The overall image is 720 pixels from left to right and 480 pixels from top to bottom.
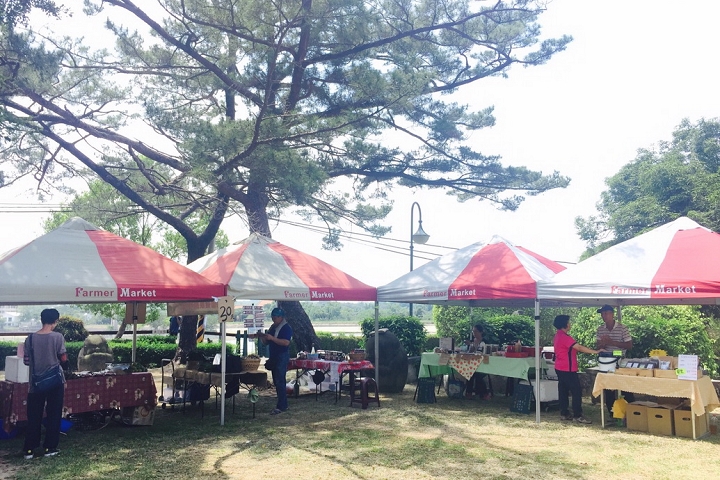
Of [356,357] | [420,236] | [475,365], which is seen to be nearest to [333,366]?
[356,357]

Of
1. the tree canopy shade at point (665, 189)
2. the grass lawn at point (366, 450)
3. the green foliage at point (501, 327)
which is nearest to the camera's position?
the grass lawn at point (366, 450)

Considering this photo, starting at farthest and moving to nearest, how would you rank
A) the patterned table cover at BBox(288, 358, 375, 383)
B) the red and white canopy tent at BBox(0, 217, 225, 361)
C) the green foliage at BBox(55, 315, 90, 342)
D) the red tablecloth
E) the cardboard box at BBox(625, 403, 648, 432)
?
the green foliage at BBox(55, 315, 90, 342) → the patterned table cover at BBox(288, 358, 375, 383) → the cardboard box at BBox(625, 403, 648, 432) → the red tablecloth → the red and white canopy tent at BBox(0, 217, 225, 361)

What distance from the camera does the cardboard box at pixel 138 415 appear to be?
817 centimetres

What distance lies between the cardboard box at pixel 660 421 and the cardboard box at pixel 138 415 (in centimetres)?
648

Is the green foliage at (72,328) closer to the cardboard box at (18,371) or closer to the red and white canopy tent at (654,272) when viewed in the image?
the cardboard box at (18,371)

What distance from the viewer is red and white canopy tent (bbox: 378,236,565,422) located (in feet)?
29.8

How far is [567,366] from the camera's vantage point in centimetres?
873

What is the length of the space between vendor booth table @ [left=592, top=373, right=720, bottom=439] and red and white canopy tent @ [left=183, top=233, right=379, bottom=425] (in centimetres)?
425

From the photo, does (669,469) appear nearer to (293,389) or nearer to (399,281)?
(399,281)

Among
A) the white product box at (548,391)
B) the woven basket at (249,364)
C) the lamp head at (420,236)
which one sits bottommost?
the white product box at (548,391)

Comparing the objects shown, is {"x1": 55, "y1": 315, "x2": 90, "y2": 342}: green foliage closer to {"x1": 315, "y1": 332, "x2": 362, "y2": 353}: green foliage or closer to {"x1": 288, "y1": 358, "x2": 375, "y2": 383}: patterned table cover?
{"x1": 315, "y1": 332, "x2": 362, "y2": 353}: green foliage

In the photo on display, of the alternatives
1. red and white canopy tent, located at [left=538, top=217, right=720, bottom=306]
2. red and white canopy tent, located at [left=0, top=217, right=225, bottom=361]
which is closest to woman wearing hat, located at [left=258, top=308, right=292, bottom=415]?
red and white canopy tent, located at [left=0, top=217, right=225, bottom=361]

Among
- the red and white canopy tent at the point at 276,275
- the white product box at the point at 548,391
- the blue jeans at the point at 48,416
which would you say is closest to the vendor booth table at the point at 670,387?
the white product box at the point at 548,391

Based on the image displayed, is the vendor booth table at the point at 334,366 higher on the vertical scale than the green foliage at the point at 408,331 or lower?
lower
